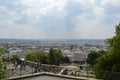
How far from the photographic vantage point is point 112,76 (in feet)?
51.9

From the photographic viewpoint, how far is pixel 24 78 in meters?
17.3

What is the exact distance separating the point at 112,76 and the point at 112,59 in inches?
450

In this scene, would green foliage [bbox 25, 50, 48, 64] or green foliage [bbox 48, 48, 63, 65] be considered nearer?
green foliage [bbox 25, 50, 48, 64]

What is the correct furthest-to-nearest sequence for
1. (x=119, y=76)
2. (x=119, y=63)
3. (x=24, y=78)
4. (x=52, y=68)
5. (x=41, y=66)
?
(x=119, y=63)
(x=41, y=66)
(x=52, y=68)
(x=24, y=78)
(x=119, y=76)

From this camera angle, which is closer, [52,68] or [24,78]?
[24,78]

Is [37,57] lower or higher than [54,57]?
higher

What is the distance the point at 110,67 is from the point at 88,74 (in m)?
8.02

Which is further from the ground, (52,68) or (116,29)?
(116,29)

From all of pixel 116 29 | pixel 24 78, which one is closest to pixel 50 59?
pixel 116 29

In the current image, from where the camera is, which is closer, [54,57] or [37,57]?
[37,57]

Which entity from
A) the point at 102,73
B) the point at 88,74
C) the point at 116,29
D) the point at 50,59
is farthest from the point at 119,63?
the point at 50,59

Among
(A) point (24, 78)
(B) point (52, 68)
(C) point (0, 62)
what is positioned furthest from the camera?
(B) point (52, 68)

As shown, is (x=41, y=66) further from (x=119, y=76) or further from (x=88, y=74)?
(x=119, y=76)

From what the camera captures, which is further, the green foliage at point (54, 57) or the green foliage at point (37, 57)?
the green foliage at point (54, 57)
